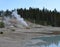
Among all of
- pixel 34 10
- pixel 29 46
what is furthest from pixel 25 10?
pixel 29 46

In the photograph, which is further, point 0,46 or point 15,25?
point 15,25

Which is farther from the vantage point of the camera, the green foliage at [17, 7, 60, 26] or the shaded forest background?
the green foliage at [17, 7, 60, 26]

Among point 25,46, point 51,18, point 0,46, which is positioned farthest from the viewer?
point 51,18

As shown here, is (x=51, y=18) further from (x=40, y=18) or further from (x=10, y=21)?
(x=10, y=21)

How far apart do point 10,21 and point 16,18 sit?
8.28ft

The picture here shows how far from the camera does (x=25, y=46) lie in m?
19.8

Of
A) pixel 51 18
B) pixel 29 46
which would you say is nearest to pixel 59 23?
pixel 51 18

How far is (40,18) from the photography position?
85.9 metres

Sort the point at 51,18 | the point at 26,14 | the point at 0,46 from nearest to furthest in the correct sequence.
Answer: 1. the point at 0,46
2. the point at 51,18
3. the point at 26,14

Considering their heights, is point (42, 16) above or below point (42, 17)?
above

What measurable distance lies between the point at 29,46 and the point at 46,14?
219 feet

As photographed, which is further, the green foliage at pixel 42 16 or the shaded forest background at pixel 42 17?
the green foliage at pixel 42 16

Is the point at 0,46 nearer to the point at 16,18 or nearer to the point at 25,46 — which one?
the point at 25,46

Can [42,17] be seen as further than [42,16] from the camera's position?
No
